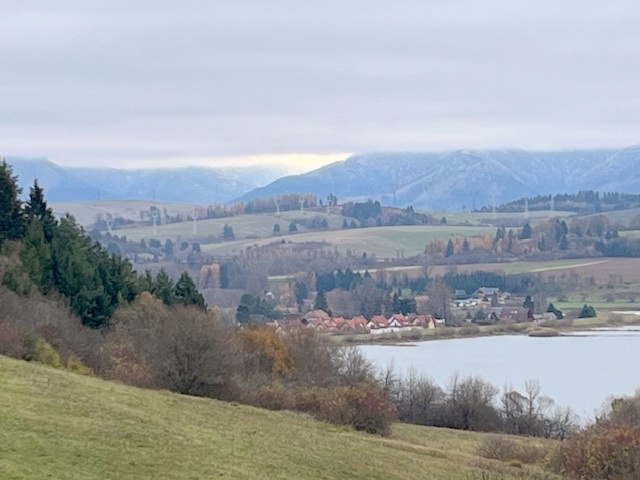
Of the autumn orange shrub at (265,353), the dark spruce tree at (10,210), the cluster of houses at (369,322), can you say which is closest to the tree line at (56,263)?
the dark spruce tree at (10,210)

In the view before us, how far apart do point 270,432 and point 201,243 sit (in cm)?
16042

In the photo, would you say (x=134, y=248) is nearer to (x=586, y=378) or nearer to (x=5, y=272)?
(x=586, y=378)

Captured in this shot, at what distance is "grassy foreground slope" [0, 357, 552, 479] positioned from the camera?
13430 millimetres

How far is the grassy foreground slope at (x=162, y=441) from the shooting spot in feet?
44.1

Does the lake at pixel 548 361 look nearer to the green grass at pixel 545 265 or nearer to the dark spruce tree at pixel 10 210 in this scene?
the dark spruce tree at pixel 10 210

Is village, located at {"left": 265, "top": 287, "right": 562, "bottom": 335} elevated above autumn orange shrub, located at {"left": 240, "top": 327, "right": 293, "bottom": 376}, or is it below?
below

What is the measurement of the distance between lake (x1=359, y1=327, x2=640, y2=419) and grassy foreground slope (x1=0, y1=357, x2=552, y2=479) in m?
26.0

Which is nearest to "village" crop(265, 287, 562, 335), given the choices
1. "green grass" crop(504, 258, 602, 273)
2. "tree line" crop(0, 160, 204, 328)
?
"green grass" crop(504, 258, 602, 273)

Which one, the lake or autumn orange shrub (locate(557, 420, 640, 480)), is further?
the lake

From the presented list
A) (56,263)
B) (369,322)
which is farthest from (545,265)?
(56,263)

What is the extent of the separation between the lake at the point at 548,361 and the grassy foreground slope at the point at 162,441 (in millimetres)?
25982

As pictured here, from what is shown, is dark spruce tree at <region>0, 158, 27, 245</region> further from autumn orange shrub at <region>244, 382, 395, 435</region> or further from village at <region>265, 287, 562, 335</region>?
village at <region>265, 287, 562, 335</region>

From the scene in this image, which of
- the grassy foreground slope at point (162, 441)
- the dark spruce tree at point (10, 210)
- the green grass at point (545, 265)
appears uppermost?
the dark spruce tree at point (10, 210)

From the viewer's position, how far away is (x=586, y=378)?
196 feet
